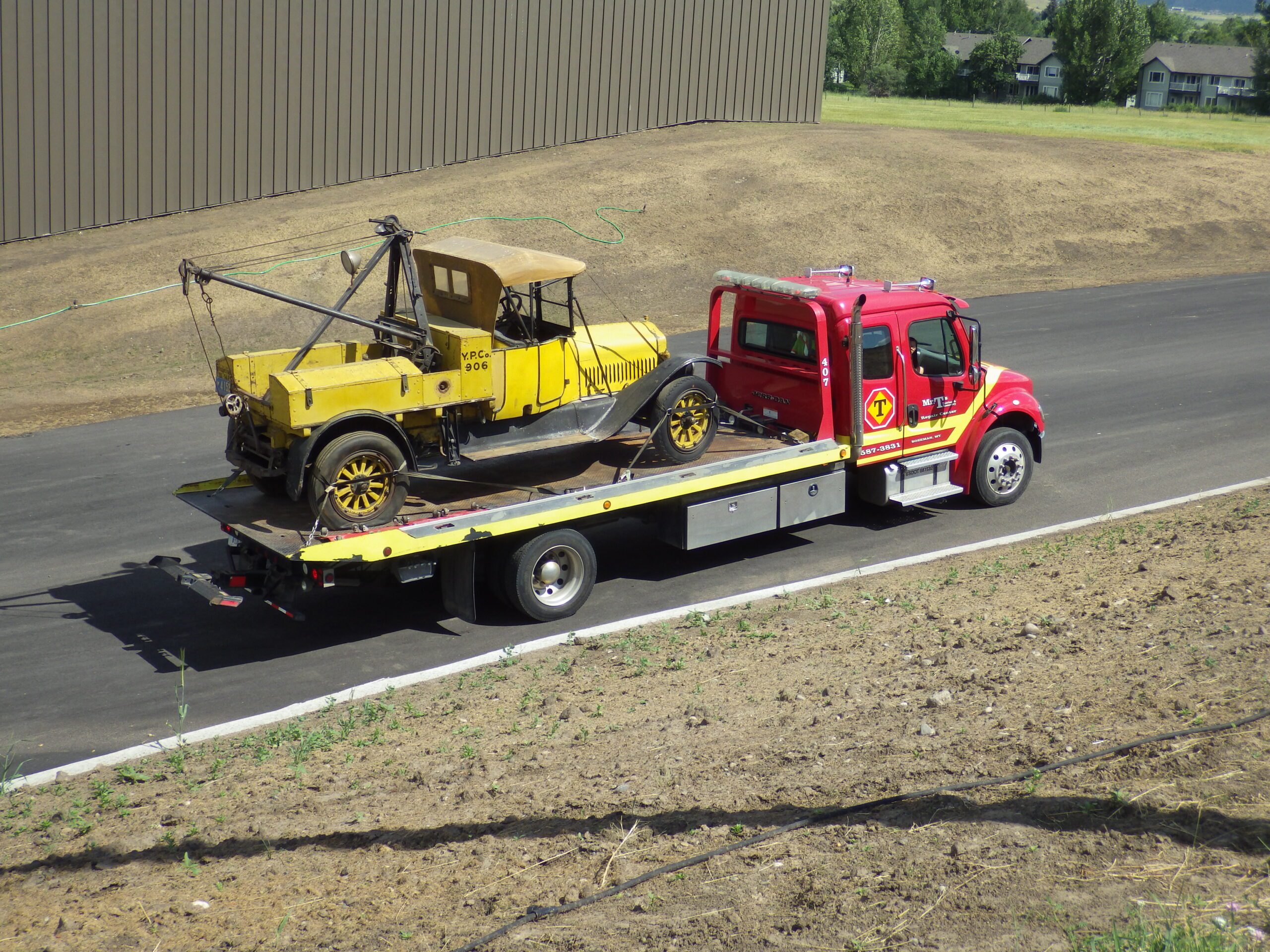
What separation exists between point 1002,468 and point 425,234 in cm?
1525

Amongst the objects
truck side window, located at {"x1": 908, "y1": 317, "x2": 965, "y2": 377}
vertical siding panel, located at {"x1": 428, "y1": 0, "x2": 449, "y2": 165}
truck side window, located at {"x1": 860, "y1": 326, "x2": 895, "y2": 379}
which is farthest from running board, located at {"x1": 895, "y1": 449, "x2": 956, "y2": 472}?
vertical siding panel, located at {"x1": 428, "y1": 0, "x2": 449, "y2": 165}

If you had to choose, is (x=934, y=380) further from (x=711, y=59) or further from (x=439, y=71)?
(x=711, y=59)

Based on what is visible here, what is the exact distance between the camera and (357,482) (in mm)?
9242

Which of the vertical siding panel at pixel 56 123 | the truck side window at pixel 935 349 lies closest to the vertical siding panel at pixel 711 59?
the vertical siding panel at pixel 56 123

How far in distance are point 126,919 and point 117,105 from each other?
24169 mm

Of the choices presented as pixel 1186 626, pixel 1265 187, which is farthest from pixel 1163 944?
pixel 1265 187

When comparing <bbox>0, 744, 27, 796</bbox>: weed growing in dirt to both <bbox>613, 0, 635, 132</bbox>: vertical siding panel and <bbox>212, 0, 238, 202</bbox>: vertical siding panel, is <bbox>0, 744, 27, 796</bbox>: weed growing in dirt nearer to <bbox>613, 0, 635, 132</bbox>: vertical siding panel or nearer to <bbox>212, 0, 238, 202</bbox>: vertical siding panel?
<bbox>212, 0, 238, 202</bbox>: vertical siding panel

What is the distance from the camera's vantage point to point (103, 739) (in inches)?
316

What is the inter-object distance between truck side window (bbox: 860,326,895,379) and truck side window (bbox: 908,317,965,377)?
10.4 inches

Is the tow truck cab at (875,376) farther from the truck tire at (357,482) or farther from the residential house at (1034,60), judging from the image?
the residential house at (1034,60)

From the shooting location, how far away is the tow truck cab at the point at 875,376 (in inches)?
447

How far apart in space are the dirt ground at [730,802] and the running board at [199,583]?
1.30 meters

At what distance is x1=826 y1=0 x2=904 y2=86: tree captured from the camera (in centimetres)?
10131

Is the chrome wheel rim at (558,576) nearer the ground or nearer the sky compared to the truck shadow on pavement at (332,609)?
nearer the sky
